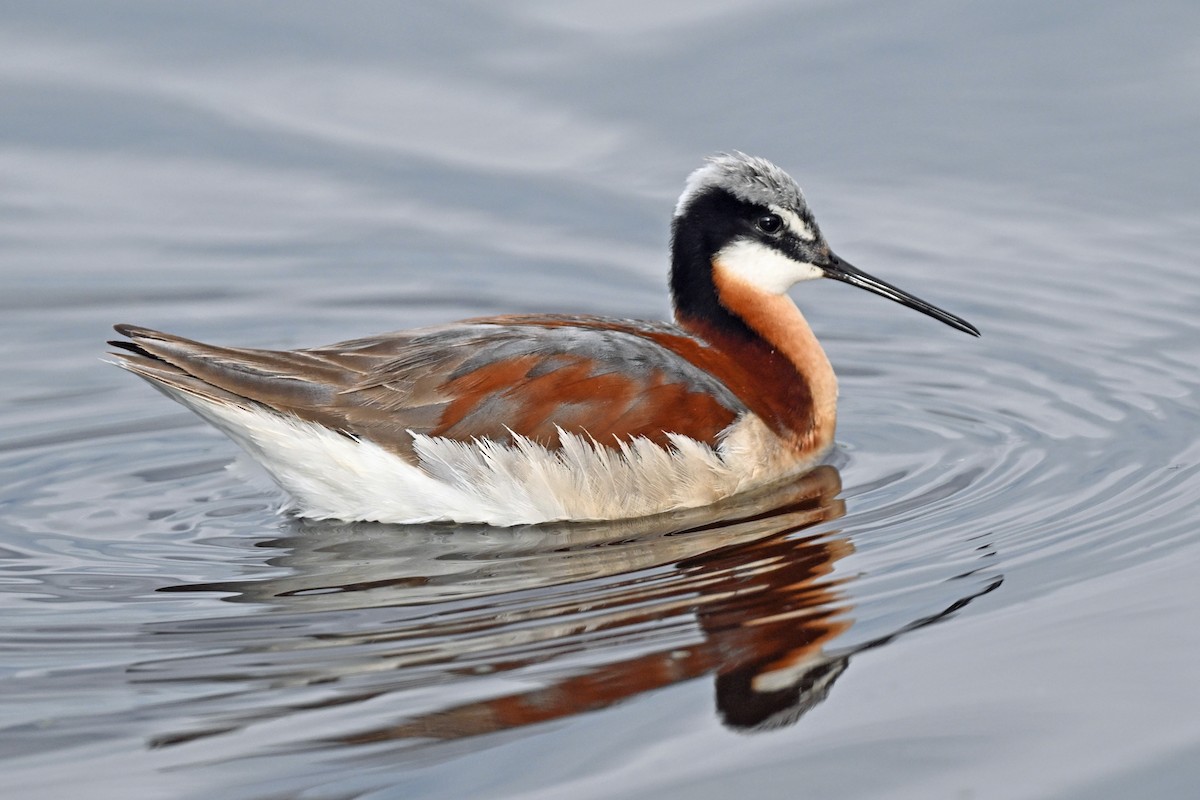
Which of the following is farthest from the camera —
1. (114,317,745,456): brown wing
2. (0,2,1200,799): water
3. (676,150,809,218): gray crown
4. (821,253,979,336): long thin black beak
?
(821,253,979,336): long thin black beak

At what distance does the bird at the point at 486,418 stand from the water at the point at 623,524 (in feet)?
0.61

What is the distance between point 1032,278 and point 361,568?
5.45m

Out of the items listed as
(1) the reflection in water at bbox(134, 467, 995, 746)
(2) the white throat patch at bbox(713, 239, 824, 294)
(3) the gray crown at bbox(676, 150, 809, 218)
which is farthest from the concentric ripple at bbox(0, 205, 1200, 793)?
(3) the gray crown at bbox(676, 150, 809, 218)

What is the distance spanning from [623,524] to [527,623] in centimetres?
164

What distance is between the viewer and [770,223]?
9570 millimetres

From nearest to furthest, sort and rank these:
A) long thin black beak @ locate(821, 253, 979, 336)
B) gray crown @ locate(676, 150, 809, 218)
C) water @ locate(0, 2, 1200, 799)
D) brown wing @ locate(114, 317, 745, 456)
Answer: water @ locate(0, 2, 1200, 799), brown wing @ locate(114, 317, 745, 456), gray crown @ locate(676, 150, 809, 218), long thin black beak @ locate(821, 253, 979, 336)

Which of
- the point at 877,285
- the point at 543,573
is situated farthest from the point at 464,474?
the point at 877,285

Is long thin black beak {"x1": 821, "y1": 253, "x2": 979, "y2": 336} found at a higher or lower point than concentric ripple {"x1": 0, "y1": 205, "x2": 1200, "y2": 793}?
higher

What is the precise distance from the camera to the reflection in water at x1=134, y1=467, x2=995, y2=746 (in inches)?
248

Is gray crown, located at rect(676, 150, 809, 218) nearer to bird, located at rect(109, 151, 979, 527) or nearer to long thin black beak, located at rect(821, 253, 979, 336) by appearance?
long thin black beak, located at rect(821, 253, 979, 336)

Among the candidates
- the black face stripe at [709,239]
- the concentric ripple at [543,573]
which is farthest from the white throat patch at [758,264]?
the concentric ripple at [543,573]

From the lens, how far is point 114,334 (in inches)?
431

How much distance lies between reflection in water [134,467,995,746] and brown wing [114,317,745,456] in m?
0.49

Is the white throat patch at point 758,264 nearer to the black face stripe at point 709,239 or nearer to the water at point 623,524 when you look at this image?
the black face stripe at point 709,239
